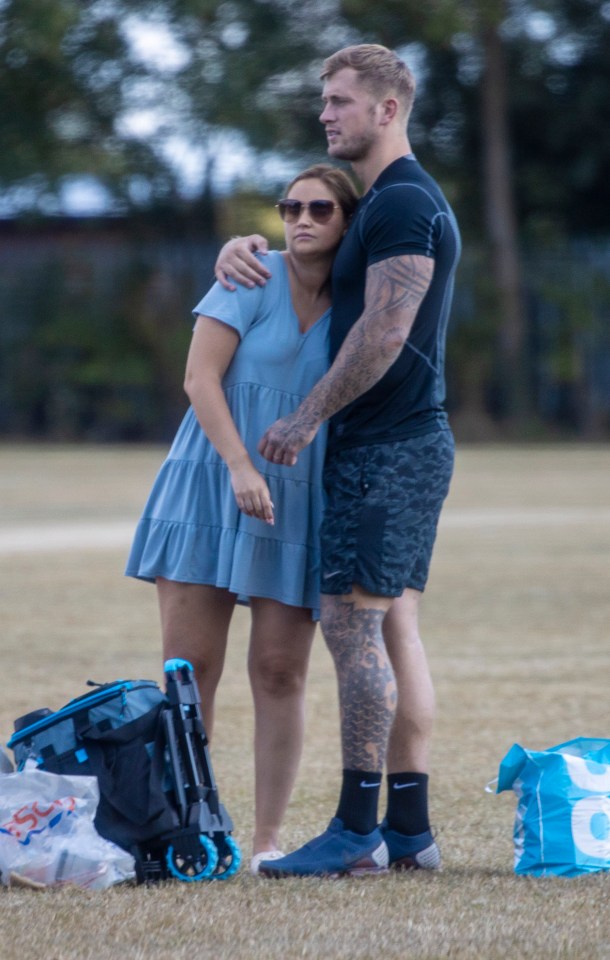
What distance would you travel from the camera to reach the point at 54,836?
3881mm

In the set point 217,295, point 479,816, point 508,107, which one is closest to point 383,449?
point 217,295

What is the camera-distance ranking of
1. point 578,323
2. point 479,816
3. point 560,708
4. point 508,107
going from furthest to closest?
point 508,107
point 578,323
point 560,708
point 479,816

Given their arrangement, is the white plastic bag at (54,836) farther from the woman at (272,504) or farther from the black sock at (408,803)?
the black sock at (408,803)

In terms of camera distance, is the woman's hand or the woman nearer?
the woman's hand

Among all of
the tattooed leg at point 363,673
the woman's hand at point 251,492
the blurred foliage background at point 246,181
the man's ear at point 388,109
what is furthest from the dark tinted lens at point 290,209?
the blurred foliage background at point 246,181

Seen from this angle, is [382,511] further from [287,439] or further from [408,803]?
[408,803]

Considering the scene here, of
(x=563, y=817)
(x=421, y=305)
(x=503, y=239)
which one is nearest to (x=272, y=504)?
(x=421, y=305)

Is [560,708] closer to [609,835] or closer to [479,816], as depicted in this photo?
[479,816]

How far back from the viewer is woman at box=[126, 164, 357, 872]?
4.16 meters

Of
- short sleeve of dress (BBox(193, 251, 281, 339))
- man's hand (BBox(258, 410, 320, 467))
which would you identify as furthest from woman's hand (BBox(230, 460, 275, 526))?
short sleeve of dress (BBox(193, 251, 281, 339))

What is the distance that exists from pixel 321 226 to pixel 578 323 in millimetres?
25521

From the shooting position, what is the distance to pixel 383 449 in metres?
4.05

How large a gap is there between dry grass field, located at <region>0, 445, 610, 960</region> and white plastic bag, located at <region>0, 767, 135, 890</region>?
6 centimetres

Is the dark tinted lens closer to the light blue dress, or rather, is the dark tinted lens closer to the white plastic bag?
the light blue dress
